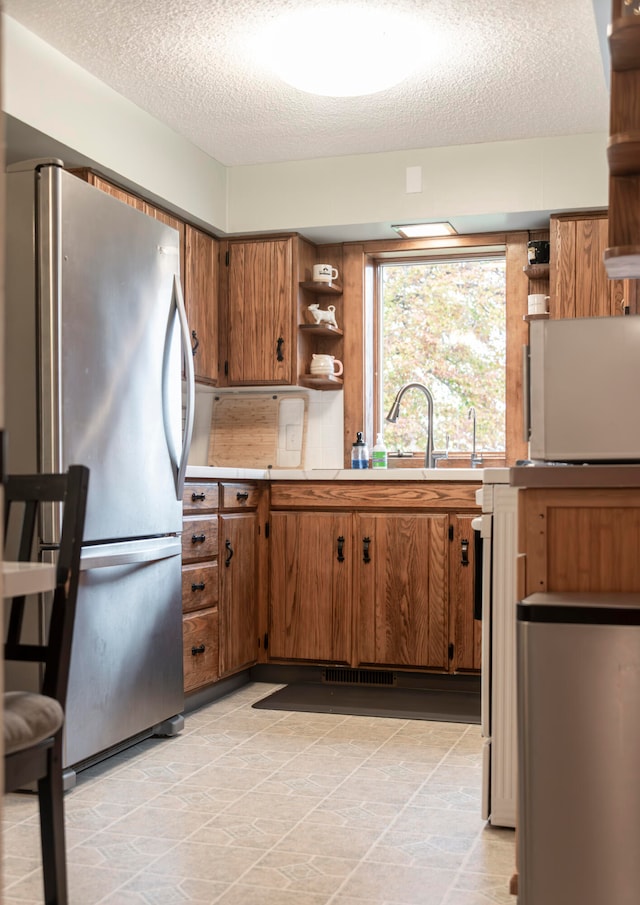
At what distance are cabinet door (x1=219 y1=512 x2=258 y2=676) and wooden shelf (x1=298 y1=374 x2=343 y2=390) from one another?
30.5 inches

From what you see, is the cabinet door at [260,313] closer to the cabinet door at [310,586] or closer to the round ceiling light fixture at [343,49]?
the cabinet door at [310,586]

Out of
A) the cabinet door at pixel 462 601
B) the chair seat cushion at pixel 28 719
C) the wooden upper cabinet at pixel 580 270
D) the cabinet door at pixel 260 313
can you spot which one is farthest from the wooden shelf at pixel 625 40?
the cabinet door at pixel 260 313

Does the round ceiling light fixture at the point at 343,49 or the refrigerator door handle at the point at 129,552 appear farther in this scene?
the round ceiling light fixture at the point at 343,49

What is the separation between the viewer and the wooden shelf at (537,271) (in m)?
4.40

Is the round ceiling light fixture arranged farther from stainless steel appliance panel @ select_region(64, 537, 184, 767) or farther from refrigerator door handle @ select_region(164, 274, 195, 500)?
stainless steel appliance panel @ select_region(64, 537, 184, 767)

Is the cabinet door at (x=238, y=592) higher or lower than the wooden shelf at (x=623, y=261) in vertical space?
lower

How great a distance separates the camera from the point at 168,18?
3.16m

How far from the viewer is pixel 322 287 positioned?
4.69 meters

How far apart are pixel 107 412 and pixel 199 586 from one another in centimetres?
97

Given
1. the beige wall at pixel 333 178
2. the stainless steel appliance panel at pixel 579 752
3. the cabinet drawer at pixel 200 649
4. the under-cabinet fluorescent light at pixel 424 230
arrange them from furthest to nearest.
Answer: the under-cabinet fluorescent light at pixel 424 230, the beige wall at pixel 333 178, the cabinet drawer at pixel 200 649, the stainless steel appliance panel at pixel 579 752

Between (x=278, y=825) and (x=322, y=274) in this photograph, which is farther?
(x=322, y=274)

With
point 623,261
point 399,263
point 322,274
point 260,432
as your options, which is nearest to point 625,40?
point 623,261

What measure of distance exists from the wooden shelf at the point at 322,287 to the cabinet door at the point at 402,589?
1.17 m

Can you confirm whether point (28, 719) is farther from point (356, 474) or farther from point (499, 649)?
point (356, 474)
